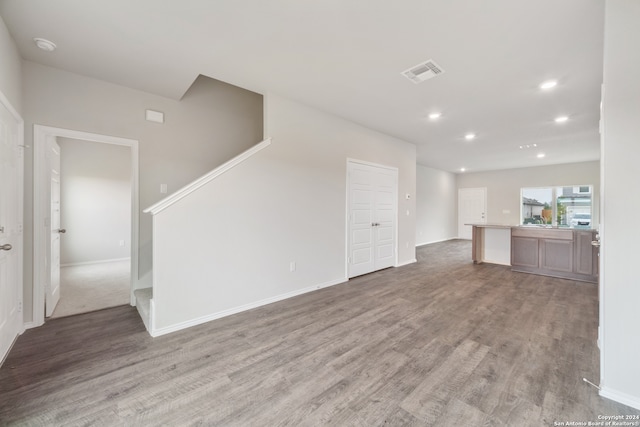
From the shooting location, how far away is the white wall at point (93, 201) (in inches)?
212

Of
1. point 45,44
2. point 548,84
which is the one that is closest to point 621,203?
point 548,84

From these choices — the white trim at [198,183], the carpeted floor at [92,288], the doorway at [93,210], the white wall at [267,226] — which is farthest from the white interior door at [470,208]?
the doorway at [93,210]

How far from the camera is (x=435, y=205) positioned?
941 cm

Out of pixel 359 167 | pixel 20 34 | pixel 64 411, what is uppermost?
pixel 20 34

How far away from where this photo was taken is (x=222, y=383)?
184 centimetres

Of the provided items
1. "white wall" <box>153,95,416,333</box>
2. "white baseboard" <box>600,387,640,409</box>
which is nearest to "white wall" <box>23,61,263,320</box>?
"white wall" <box>153,95,416,333</box>

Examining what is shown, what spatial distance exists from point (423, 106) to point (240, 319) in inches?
146

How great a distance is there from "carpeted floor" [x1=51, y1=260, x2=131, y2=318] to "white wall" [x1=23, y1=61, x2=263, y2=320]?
55 centimetres

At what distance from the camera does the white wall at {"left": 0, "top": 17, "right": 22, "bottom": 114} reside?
2000 millimetres

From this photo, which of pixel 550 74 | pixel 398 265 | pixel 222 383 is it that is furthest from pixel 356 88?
pixel 398 265

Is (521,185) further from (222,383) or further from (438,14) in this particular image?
(222,383)

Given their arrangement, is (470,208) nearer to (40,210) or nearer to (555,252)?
(555,252)

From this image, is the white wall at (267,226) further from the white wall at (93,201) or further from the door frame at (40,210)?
the white wall at (93,201)

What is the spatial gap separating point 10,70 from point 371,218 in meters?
4.66
